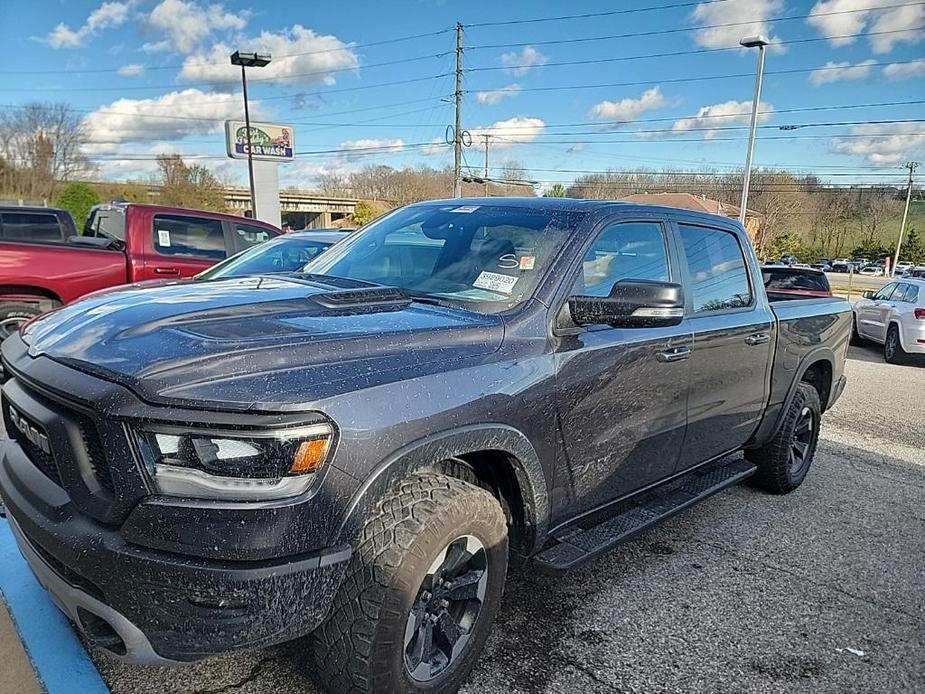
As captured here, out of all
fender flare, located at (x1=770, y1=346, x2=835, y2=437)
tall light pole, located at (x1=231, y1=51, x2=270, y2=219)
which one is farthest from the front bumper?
Answer: tall light pole, located at (x1=231, y1=51, x2=270, y2=219)

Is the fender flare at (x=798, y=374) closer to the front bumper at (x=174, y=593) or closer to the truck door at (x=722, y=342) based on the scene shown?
the truck door at (x=722, y=342)

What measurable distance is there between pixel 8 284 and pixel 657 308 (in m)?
6.75

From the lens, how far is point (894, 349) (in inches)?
454

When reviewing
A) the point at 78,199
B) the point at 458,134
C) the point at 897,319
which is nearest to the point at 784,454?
the point at 897,319

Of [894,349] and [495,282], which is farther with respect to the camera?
[894,349]

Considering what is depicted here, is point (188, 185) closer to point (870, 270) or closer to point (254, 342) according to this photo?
point (254, 342)

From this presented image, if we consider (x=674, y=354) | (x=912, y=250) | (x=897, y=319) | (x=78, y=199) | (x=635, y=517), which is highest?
(x=78, y=199)

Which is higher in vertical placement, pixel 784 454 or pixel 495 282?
pixel 495 282

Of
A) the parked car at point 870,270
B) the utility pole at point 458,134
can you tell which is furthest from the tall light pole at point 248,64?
the parked car at point 870,270

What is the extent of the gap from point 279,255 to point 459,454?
5180 millimetres

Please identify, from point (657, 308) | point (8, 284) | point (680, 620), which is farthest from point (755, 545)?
A: point (8, 284)

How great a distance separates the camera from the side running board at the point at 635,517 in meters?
2.72

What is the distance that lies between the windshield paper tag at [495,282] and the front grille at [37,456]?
1.70 meters

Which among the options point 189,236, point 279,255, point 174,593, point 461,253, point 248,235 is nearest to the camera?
point 174,593
